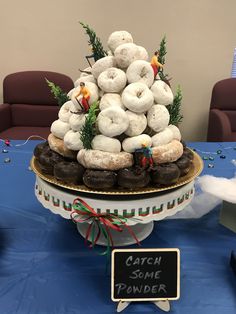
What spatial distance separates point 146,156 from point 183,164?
12 centimetres

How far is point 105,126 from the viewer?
81 cm

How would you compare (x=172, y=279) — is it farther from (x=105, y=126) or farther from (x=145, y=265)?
(x=105, y=126)

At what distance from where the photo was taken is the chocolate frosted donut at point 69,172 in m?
0.82

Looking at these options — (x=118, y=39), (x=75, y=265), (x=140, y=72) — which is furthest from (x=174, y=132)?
(x=75, y=265)

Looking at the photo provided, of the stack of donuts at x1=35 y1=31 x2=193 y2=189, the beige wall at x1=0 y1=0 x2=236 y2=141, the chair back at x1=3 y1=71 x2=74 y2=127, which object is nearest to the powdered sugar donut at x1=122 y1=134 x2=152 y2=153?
the stack of donuts at x1=35 y1=31 x2=193 y2=189

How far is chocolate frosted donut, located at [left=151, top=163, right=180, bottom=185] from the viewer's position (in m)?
0.81

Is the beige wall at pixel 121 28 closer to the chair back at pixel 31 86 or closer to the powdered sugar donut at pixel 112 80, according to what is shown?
the chair back at pixel 31 86

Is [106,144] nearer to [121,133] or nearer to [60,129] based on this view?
[121,133]

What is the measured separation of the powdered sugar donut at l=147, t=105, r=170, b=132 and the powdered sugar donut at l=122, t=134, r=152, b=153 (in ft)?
0.13

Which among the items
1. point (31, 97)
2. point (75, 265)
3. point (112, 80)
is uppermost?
point (112, 80)

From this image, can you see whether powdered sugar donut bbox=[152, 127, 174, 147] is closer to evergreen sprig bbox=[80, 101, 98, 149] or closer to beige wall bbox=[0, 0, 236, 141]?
evergreen sprig bbox=[80, 101, 98, 149]

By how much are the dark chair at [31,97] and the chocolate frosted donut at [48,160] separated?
1743 mm

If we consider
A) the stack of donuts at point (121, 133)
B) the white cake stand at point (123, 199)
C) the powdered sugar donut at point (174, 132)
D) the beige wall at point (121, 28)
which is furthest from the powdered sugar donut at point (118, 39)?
the beige wall at point (121, 28)

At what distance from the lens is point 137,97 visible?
32.5 inches
